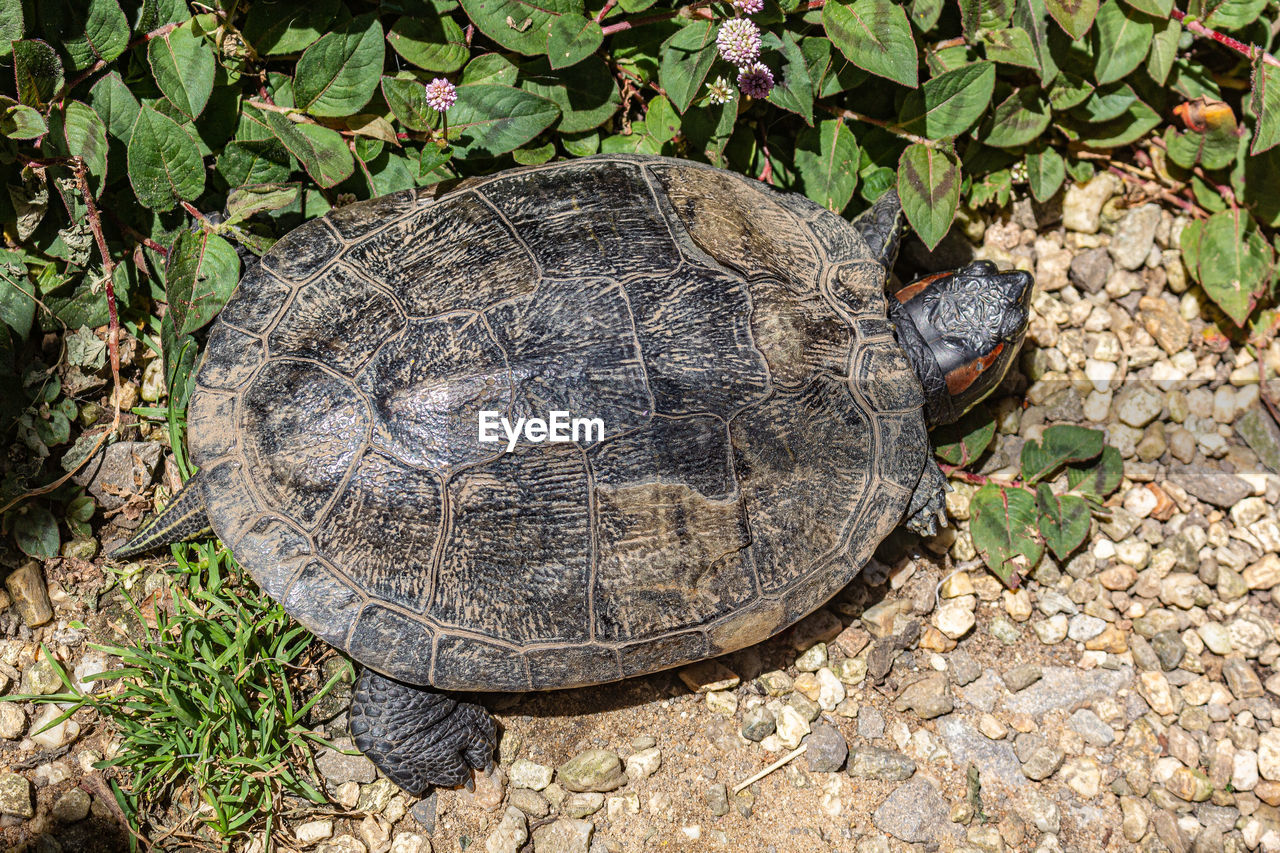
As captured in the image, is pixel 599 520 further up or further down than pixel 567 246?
further down

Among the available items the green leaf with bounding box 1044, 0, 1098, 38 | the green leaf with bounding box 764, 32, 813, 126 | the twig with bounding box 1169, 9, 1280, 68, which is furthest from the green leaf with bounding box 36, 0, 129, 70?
the twig with bounding box 1169, 9, 1280, 68

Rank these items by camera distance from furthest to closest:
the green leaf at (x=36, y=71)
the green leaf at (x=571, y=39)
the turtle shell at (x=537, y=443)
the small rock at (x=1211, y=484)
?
the small rock at (x=1211, y=484) < the green leaf at (x=571, y=39) < the green leaf at (x=36, y=71) < the turtle shell at (x=537, y=443)

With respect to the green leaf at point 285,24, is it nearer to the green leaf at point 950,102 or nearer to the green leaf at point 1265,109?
the green leaf at point 950,102

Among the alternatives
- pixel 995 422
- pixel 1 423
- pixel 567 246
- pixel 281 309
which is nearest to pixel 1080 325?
pixel 995 422

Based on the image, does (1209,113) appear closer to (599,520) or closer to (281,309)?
(599,520)

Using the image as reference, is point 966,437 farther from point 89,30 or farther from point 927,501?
point 89,30

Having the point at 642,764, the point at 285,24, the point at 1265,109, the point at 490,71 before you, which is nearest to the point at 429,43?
the point at 490,71

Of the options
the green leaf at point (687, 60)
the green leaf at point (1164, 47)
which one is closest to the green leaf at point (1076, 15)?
the green leaf at point (1164, 47)
